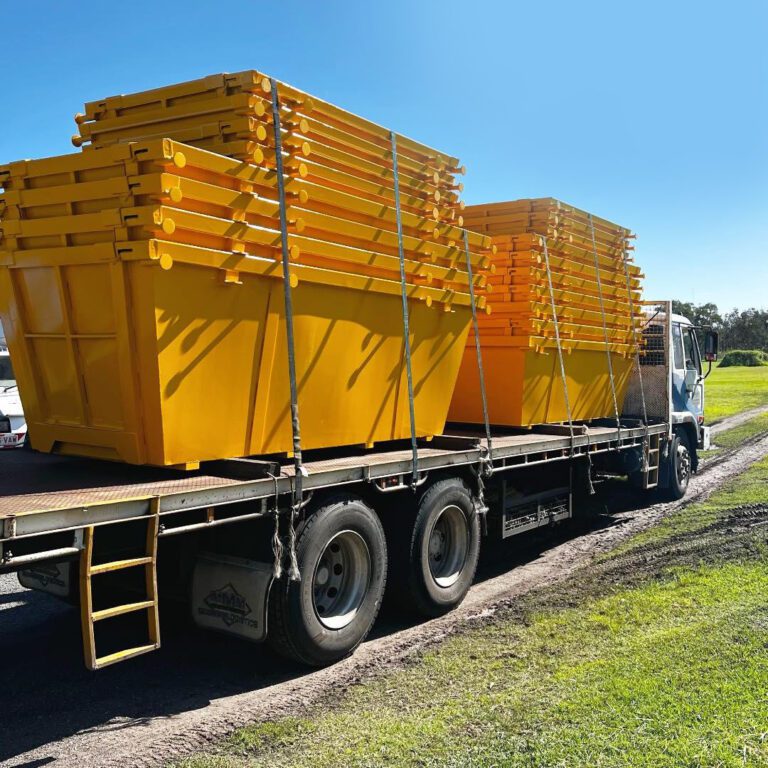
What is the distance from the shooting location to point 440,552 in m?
6.89

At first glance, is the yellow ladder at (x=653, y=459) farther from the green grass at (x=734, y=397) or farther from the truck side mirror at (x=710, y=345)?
the green grass at (x=734, y=397)

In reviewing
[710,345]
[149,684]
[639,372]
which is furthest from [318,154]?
[710,345]

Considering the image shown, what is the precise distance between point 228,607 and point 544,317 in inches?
209

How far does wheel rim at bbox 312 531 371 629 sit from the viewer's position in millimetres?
5531

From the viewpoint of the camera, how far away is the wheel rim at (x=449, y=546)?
6747mm

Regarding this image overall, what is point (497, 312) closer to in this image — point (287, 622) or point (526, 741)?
point (287, 622)

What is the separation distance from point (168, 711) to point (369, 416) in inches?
104

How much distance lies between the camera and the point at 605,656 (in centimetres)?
524

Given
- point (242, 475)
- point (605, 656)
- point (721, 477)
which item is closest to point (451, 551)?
point (605, 656)

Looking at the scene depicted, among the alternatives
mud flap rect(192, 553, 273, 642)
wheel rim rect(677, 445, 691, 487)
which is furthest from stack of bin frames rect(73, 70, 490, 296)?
wheel rim rect(677, 445, 691, 487)

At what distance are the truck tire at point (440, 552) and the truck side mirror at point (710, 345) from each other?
25.7ft

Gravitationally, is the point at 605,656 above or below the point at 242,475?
below

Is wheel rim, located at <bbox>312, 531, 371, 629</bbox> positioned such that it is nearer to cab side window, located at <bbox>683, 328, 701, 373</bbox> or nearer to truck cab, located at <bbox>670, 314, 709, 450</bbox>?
truck cab, located at <bbox>670, 314, 709, 450</bbox>

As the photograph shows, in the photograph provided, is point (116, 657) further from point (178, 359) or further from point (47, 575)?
point (47, 575)
